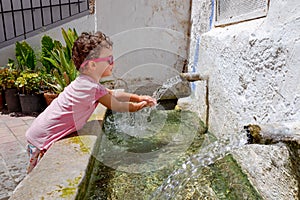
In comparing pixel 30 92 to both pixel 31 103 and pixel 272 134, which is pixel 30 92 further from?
pixel 272 134

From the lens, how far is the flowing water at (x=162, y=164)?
1.67m

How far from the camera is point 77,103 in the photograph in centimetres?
197

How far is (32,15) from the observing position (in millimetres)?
5465

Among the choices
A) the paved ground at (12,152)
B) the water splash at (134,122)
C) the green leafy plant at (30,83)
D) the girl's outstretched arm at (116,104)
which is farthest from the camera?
the green leafy plant at (30,83)

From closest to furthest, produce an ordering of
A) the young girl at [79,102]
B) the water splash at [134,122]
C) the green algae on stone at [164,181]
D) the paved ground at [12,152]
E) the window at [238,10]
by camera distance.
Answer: the green algae on stone at [164,181] < the window at [238,10] < the young girl at [79,102] < the paved ground at [12,152] < the water splash at [134,122]

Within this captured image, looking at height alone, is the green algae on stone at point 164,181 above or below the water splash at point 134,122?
above

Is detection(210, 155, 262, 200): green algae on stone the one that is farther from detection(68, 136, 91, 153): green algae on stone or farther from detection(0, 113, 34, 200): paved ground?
detection(0, 113, 34, 200): paved ground

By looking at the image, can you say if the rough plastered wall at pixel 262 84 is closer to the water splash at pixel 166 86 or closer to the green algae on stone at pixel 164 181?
the green algae on stone at pixel 164 181

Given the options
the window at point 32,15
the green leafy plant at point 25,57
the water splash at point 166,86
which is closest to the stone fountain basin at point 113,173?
the water splash at point 166,86

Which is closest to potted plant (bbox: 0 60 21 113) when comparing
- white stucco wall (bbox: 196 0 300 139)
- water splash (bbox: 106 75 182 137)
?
water splash (bbox: 106 75 182 137)

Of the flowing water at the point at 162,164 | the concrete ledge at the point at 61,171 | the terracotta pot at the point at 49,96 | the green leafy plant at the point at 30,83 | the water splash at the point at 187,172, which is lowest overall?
the terracotta pot at the point at 49,96

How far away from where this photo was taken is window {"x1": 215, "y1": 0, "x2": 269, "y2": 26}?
1836mm

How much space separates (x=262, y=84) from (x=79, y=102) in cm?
123

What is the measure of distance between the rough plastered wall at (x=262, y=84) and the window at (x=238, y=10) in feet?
0.18
